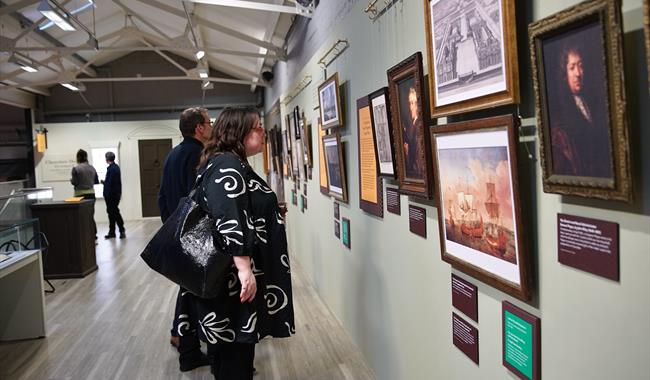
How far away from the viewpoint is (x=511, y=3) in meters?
1.20

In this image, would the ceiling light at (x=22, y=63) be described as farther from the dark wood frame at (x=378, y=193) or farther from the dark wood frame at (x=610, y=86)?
the dark wood frame at (x=610, y=86)

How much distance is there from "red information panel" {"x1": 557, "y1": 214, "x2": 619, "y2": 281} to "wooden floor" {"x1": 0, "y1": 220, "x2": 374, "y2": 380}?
7.08ft

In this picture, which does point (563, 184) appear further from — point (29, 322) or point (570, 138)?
point (29, 322)

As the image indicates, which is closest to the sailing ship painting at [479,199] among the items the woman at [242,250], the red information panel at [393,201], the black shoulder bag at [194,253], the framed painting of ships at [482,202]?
the framed painting of ships at [482,202]

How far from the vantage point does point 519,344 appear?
1.34 m

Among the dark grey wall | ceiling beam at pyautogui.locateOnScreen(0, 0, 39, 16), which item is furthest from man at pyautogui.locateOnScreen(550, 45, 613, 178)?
the dark grey wall

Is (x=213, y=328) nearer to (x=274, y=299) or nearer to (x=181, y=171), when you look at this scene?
(x=274, y=299)

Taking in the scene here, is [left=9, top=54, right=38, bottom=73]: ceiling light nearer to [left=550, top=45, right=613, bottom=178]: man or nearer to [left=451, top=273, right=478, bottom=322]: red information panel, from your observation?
[left=451, top=273, right=478, bottom=322]: red information panel

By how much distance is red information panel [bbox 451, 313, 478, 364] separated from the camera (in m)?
1.61

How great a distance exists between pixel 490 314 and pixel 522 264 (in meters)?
0.32

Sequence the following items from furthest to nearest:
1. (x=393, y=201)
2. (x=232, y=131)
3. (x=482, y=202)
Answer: (x=393, y=201)
(x=232, y=131)
(x=482, y=202)

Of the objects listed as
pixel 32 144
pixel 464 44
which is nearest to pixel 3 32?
pixel 32 144

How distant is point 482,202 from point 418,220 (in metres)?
0.67

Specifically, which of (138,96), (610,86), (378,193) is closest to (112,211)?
(138,96)
